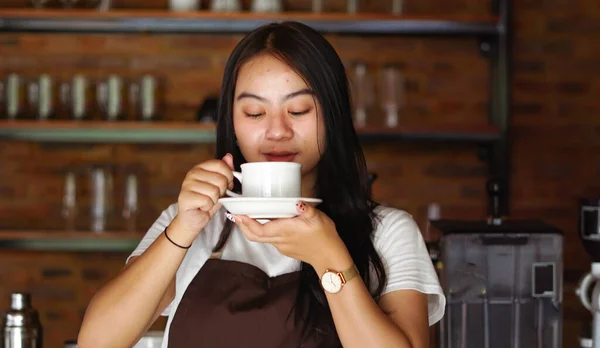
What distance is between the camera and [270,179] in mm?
1257

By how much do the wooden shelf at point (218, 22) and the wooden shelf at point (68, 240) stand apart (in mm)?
729

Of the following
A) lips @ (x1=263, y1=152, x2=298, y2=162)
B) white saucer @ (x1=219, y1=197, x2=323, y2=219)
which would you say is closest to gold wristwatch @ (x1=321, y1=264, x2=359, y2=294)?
white saucer @ (x1=219, y1=197, x2=323, y2=219)

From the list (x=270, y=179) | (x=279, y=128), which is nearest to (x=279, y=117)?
(x=279, y=128)

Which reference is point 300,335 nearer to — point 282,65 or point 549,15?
point 282,65

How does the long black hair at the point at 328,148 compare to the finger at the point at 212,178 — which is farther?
the long black hair at the point at 328,148

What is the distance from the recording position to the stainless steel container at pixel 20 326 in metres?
1.88

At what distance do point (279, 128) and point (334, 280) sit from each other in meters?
0.27

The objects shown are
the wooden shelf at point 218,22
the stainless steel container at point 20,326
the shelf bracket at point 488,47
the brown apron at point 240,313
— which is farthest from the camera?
the shelf bracket at point 488,47

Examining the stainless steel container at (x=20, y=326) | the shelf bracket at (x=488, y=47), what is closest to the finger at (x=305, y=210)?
the stainless steel container at (x=20, y=326)

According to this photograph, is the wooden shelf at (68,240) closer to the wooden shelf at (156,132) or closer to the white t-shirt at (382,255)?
the wooden shelf at (156,132)

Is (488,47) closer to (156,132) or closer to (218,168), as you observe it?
(156,132)

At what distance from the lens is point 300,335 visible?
1.37 m

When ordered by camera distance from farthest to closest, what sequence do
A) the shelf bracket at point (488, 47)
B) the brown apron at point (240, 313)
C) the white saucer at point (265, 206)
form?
1. the shelf bracket at point (488, 47)
2. the brown apron at point (240, 313)
3. the white saucer at point (265, 206)

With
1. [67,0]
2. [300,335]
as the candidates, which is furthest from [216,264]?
[67,0]
